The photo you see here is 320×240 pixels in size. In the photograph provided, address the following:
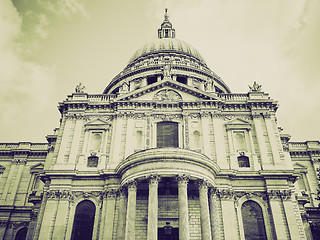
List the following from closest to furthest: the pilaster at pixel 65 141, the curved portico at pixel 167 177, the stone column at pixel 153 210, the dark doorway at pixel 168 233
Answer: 1. the stone column at pixel 153 210
2. the curved portico at pixel 167 177
3. the dark doorway at pixel 168 233
4. the pilaster at pixel 65 141

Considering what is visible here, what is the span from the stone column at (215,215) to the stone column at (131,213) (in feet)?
19.6

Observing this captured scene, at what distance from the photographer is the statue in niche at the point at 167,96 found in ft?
97.6

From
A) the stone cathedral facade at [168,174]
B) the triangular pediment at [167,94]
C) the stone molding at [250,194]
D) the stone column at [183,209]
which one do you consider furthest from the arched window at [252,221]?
the triangular pediment at [167,94]

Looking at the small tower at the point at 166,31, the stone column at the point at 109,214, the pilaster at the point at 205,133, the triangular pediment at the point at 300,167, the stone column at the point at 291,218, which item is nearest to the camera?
the stone column at the point at 291,218

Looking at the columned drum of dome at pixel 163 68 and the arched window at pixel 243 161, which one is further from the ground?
the columned drum of dome at pixel 163 68

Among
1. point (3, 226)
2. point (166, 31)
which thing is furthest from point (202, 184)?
point (166, 31)

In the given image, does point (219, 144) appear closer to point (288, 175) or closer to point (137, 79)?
point (288, 175)

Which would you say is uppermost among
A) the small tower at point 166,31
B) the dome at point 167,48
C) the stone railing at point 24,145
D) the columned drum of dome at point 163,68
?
the small tower at point 166,31

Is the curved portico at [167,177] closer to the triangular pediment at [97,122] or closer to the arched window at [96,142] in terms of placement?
the arched window at [96,142]

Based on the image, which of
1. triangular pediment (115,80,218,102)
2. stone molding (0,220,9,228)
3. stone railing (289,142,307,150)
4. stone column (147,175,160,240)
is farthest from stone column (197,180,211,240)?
stone molding (0,220,9,228)

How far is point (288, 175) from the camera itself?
24578mm

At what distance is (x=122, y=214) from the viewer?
75.1ft

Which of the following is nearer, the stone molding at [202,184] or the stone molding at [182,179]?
the stone molding at [182,179]

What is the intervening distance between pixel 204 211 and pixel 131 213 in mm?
5229
